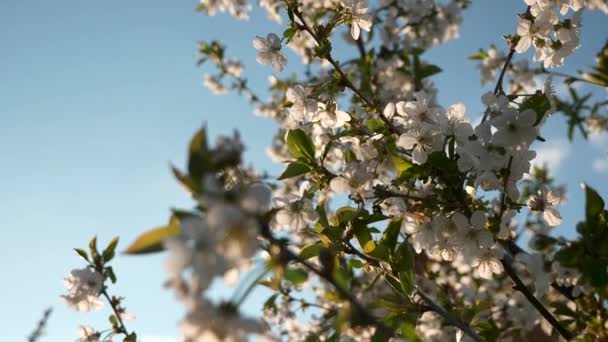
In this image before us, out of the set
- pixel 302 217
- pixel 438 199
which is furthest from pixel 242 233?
pixel 438 199

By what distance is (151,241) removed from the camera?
89 cm

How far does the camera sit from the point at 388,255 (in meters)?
1.70

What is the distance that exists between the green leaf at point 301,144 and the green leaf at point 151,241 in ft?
2.89

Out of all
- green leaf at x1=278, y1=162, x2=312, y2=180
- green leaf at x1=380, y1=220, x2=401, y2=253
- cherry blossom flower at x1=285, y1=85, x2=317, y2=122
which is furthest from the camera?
cherry blossom flower at x1=285, y1=85, x2=317, y2=122

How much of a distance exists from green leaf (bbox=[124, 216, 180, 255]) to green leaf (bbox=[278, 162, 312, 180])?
2.88 feet

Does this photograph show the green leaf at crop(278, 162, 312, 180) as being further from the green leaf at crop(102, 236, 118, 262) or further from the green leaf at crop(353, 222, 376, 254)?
the green leaf at crop(102, 236, 118, 262)

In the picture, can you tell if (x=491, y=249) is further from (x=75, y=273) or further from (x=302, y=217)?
(x=75, y=273)

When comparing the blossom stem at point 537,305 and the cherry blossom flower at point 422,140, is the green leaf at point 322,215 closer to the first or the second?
the cherry blossom flower at point 422,140

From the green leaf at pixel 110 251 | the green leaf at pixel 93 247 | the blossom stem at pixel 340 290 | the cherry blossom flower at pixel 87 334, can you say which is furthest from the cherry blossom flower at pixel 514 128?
the cherry blossom flower at pixel 87 334

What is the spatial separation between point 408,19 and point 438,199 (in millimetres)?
4113

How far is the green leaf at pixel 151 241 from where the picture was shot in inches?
34.9

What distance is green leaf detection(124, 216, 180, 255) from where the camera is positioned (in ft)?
2.91

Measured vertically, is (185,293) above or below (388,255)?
below

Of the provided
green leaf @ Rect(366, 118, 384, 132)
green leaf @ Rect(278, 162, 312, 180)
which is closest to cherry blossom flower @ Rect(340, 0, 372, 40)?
green leaf @ Rect(366, 118, 384, 132)
